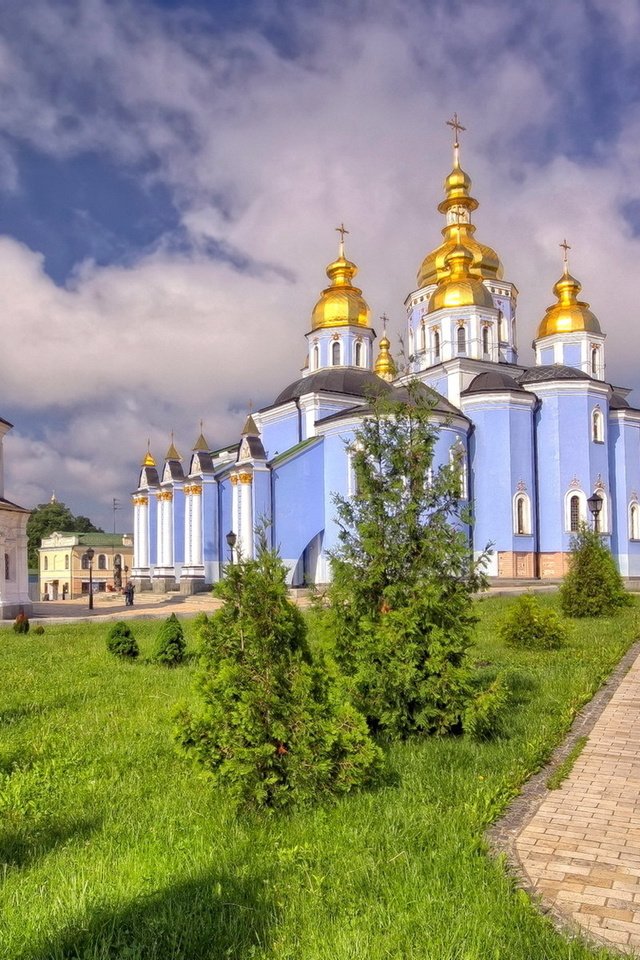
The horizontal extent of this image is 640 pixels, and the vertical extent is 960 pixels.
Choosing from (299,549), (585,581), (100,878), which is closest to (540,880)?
(100,878)

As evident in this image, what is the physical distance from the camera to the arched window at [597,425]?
1209 inches

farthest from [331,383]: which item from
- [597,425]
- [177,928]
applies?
[177,928]

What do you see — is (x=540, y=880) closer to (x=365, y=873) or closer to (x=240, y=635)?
(x=365, y=873)

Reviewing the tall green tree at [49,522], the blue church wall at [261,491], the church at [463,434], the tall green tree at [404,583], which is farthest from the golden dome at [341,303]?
the tall green tree at [49,522]

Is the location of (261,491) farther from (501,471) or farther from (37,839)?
(37,839)

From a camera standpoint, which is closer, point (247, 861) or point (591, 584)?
point (247, 861)

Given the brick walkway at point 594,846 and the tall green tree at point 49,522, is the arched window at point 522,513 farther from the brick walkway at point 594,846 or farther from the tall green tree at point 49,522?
the tall green tree at point 49,522

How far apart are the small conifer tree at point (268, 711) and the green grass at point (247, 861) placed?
0.22 metres

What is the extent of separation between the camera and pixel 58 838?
4.75 m

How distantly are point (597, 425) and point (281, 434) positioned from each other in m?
13.4

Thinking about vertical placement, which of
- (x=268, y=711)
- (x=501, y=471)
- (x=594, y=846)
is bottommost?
(x=594, y=846)

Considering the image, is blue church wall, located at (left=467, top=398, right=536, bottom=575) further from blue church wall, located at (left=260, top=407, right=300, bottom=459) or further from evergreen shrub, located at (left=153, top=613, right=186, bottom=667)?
evergreen shrub, located at (left=153, top=613, right=186, bottom=667)

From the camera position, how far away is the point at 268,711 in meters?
4.98

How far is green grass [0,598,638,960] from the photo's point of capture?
11.0 ft
